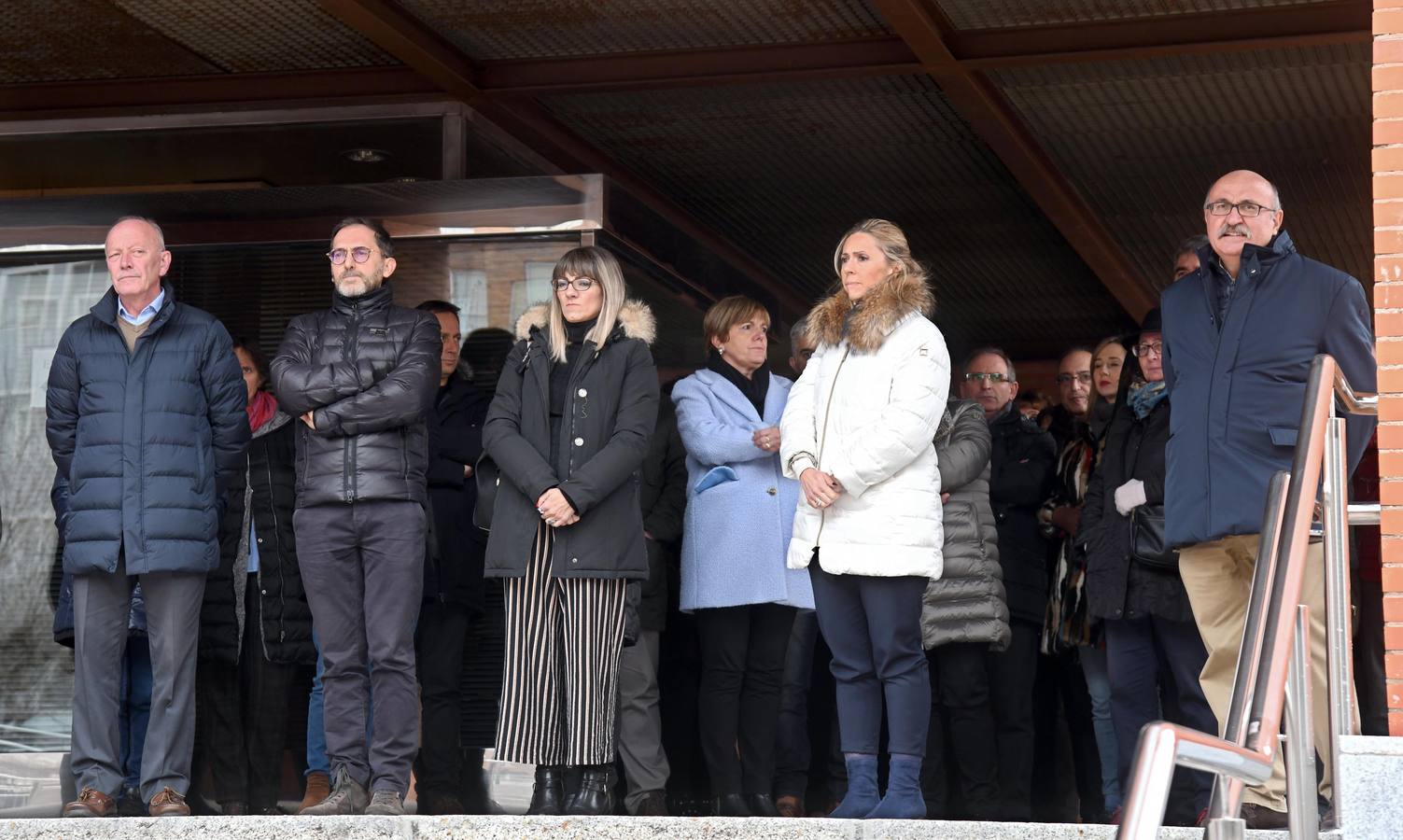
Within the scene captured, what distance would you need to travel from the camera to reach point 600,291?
20.2ft

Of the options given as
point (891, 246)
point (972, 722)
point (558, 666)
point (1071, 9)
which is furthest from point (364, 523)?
point (1071, 9)

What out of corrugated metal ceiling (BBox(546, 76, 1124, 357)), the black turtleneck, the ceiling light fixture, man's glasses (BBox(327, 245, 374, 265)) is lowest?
the black turtleneck

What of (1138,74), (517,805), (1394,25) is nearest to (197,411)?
(517,805)

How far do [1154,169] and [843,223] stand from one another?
2236 millimetres

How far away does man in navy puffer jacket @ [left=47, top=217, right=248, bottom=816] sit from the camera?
19.6 ft

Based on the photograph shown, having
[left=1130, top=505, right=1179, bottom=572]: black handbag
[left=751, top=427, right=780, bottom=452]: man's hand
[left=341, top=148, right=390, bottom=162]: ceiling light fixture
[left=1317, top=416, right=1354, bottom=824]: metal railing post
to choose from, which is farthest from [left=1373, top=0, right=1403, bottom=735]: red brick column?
[left=341, top=148, right=390, bottom=162]: ceiling light fixture

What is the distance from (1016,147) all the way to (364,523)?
524 centimetres

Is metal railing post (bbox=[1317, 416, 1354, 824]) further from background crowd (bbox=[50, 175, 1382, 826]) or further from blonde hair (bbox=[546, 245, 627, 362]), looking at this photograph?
blonde hair (bbox=[546, 245, 627, 362])

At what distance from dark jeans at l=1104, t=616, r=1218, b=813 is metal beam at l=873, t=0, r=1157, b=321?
315 cm

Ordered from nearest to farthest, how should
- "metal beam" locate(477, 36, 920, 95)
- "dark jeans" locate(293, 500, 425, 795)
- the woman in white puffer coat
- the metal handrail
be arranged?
the metal handrail
the woman in white puffer coat
"dark jeans" locate(293, 500, 425, 795)
"metal beam" locate(477, 36, 920, 95)

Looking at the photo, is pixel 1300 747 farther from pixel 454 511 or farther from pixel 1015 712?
pixel 454 511

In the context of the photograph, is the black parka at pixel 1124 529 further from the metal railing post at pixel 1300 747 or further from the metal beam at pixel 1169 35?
the metal beam at pixel 1169 35

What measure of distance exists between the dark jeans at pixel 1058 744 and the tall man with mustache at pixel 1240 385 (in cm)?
215

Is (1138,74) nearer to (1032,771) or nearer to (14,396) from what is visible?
(1032,771)
